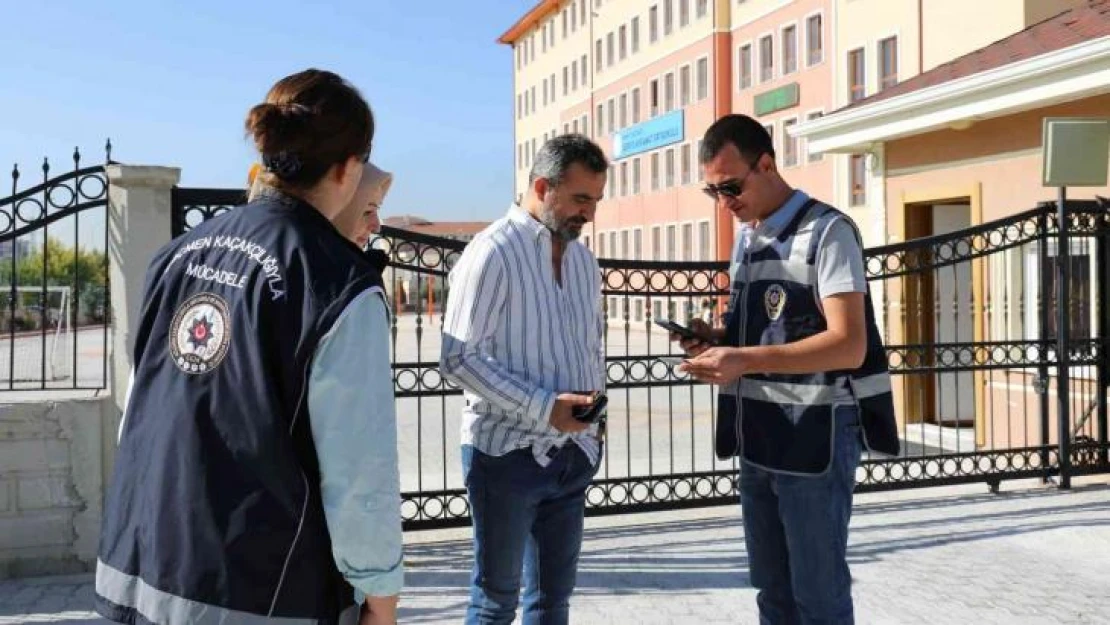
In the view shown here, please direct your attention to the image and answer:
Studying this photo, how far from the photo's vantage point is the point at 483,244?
353cm

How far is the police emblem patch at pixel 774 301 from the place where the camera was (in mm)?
3475

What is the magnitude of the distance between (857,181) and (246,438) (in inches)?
1145

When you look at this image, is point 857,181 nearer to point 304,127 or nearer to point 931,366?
point 931,366

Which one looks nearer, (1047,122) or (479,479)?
(479,479)

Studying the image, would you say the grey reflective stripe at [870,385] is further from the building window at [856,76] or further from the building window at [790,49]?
the building window at [790,49]

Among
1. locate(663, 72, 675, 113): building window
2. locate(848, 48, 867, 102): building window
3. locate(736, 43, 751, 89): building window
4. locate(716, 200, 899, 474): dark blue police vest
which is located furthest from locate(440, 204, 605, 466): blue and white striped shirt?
locate(663, 72, 675, 113): building window

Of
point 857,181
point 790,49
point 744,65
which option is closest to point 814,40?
point 790,49

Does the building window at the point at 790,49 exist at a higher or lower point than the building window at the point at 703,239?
higher

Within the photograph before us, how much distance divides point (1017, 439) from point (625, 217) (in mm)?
40983

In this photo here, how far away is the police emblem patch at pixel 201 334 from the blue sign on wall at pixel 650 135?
43.6m

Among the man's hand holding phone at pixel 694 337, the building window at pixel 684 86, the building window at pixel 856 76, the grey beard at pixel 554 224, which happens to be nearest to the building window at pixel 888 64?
the building window at pixel 856 76

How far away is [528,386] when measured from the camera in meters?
3.39

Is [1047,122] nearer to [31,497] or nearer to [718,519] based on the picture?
[718,519]

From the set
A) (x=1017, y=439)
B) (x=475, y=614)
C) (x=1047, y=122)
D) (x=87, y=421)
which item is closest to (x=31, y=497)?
(x=87, y=421)
